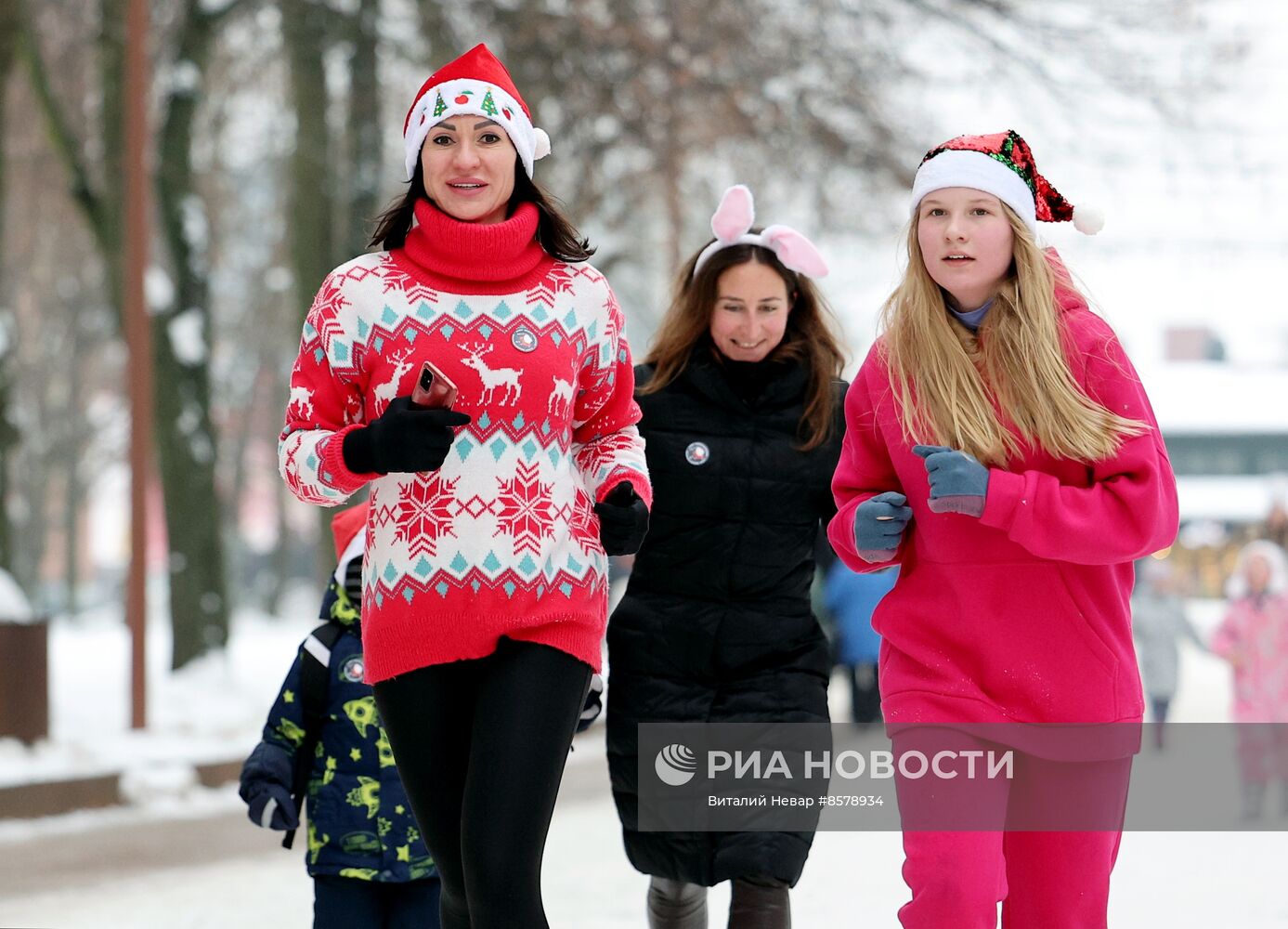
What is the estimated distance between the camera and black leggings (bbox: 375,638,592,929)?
11.3ft

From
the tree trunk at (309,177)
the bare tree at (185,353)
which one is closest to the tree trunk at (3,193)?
the bare tree at (185,353)

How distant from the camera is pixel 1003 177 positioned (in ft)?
12.0

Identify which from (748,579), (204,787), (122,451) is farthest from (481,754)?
(122,451)

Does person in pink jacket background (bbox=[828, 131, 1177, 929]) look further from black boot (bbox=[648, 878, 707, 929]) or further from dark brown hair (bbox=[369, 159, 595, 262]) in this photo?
black boot (bbox=[648, 878, 707, 929])

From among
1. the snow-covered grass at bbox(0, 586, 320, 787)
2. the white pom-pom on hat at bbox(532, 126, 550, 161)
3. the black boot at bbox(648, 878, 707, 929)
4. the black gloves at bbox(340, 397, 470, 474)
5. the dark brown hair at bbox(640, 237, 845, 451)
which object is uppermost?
the white pom-pom on hat at bbox(532, 126, 550, 161)

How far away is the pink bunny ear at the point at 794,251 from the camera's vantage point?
4938mm

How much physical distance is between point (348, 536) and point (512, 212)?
3.87ft

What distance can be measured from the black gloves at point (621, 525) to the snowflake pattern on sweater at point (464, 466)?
0.04 meters

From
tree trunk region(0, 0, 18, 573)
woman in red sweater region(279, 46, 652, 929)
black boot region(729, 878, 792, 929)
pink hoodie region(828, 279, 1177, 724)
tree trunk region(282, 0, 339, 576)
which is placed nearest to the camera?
pink hoodie region(828, 279, 1177, 724)

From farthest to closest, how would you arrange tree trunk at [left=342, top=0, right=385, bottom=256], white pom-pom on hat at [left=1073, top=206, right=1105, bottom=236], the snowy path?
1. tree trunk at [left=342, top=0, right=385, bottom=256]
2. the snowy path
3. white pom-pom on hat at [left=1073, top=206, right=1105, bottom=236]

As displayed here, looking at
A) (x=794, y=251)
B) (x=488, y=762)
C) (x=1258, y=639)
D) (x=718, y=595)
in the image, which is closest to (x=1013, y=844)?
(x=488, y=762)

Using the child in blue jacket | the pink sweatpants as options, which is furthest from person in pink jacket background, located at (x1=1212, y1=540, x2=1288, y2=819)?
the pink sweatpants

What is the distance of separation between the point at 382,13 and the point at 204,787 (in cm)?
620

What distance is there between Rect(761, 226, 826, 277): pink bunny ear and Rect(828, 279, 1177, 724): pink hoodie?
1341 millimetres
